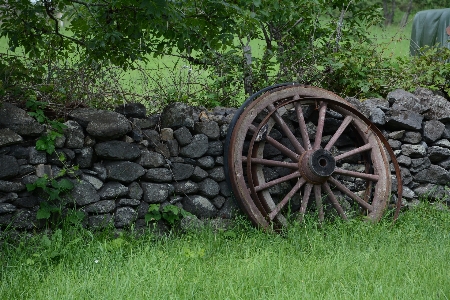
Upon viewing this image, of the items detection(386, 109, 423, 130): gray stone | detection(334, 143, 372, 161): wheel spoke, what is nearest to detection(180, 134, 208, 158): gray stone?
detection(334, 143, 372, 161): wheel spoke

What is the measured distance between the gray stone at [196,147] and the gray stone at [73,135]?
3.12 feet

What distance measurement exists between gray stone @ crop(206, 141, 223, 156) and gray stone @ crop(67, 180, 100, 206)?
3.83ft

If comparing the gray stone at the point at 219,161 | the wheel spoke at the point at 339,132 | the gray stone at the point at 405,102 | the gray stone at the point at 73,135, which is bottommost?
the gray stone at the point at 73,135

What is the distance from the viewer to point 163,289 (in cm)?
404

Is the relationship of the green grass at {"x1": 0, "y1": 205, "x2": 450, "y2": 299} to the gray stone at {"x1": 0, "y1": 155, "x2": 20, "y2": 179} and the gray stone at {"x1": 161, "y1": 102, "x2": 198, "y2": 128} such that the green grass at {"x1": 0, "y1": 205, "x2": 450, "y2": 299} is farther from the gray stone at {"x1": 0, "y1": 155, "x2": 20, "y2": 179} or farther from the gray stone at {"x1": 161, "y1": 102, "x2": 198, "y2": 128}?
the gray stone at {"x1": 161, "y1": 102, "x2": 198, "y2": 128}

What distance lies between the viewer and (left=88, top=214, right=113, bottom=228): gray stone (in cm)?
518

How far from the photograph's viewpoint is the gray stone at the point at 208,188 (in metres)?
5.66

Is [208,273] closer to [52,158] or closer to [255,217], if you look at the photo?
[255,217]

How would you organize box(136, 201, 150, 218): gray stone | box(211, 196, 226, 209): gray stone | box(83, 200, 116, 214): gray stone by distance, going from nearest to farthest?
box(83, 200, 116, 214): gray stone
box(136, 201, 150, 218): gray stone
box(211, 196, 226, 209): gray stone

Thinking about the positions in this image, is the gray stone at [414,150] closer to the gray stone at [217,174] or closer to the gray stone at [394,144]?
the gray stone at [394,144]

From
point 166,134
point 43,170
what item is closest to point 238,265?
point 166,134

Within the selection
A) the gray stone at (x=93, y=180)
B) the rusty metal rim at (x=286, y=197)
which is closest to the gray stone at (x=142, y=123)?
the gray stone at (x=93, y=180)

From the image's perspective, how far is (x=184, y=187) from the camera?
18.4ft

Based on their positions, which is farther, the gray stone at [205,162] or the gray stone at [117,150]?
the gray stone at [205,162]
